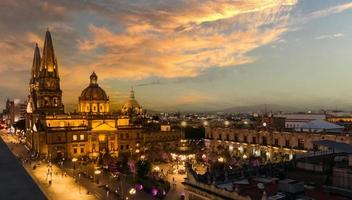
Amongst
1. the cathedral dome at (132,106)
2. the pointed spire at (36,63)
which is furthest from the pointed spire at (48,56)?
the cathedral dome at (132,106)

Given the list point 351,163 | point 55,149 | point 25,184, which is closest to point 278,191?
point 351,163

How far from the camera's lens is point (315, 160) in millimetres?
36562

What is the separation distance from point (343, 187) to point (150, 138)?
8682 cm

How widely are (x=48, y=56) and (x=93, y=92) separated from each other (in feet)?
58.3

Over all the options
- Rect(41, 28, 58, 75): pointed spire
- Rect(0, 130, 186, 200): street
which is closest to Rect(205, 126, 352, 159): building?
Rect(0, 130, 186, 200): street

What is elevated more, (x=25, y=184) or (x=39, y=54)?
(x=39, y=54)

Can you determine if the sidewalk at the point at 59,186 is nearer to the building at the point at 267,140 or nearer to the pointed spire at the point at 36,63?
the building at the point at 267,140

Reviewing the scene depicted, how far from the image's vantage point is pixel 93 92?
116188 millimetres

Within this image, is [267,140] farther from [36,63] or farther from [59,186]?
[36,63]

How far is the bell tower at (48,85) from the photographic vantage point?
377 feet

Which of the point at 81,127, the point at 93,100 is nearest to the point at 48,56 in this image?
the point at 93,100

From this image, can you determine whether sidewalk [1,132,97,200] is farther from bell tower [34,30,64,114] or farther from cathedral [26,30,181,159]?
bell tower [34,30,64,114]

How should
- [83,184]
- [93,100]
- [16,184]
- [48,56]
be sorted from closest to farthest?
[83,184]
[16,184]
[93,100]
[48,56]

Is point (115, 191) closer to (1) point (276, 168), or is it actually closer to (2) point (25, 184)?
(2) point (25, 184)
